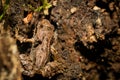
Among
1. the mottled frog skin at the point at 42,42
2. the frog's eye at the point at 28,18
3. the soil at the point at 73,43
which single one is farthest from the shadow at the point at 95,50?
the frog's eye at the point at 28,18

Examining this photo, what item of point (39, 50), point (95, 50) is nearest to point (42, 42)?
point (39, 50)

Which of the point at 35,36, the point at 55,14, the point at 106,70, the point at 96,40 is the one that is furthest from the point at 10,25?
the point at 106,70

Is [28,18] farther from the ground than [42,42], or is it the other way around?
[28,18]

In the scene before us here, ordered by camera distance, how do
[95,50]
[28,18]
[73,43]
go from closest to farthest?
[95,50]
[73,43]
[28,18]

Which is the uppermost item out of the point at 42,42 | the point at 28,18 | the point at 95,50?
the point at 28,18

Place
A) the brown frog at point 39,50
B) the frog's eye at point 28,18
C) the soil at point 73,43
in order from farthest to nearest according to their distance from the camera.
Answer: the frog's eye at point 28,18
the brown frog at point 39,50
the soil at point 73,43

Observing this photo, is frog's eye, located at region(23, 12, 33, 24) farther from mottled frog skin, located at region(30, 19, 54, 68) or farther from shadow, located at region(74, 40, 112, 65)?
shadow, located at region(74, 40, 112, 65)

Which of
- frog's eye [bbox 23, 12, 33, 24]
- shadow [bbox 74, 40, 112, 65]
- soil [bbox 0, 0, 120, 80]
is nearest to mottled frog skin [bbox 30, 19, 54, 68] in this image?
soil [bbox 0, 0, 120, 80]

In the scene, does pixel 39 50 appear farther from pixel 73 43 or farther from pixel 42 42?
pixel 73 43

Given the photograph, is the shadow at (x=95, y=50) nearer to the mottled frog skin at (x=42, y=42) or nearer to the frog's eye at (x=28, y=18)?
the mottled frog skin at (x=42, y=42)
